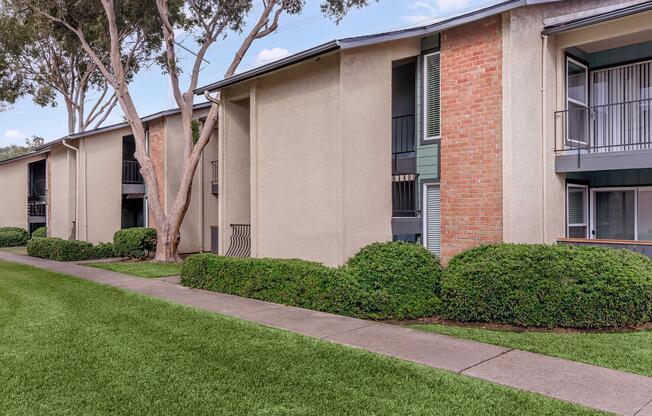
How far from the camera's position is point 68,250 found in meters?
17.0

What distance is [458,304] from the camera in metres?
7.30

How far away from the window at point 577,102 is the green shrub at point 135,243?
13.5 m

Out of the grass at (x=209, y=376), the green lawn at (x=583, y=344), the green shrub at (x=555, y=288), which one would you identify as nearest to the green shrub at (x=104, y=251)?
the grass at (x=209, y=376)

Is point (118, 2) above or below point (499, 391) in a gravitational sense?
above

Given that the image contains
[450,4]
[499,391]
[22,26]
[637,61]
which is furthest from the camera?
[22,26]

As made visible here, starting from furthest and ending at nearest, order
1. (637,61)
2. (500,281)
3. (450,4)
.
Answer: (450,4) → (637,61) → (500,281)

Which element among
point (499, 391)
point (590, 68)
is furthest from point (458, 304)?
point (590, 68)

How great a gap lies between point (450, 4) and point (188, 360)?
1769cm

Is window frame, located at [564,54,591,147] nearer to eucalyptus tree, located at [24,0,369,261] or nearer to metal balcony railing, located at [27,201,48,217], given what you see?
eucalyptus tree, located at [24,0,369,261]

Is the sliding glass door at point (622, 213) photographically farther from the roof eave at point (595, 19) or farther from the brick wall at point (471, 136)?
the roof eave at point (595, 19)

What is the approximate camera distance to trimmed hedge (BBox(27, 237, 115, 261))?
17.0 meters

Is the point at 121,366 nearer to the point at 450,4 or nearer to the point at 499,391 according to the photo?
the point at 499,391

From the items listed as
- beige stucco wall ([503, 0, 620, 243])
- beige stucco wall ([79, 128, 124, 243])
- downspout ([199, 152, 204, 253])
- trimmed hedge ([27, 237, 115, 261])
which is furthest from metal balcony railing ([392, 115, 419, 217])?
beige stucco wall ([79, 128, 124, 243])

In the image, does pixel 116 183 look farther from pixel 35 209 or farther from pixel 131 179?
pixel 35 209
